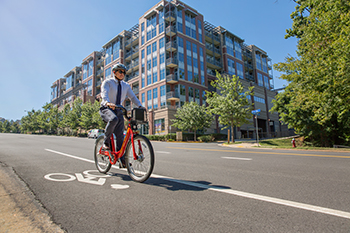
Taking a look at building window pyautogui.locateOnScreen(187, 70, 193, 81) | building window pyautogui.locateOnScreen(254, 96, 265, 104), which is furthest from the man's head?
building window pyautogui.locateOnScreen(254, 96, 265, 104)

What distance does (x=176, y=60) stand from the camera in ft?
137

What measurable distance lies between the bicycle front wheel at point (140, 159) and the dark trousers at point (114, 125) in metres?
0.37

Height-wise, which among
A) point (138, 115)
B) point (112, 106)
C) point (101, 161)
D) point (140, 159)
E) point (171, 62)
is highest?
point (171, 62)

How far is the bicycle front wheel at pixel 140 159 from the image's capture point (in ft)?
11.6

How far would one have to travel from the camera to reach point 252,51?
64562 mm

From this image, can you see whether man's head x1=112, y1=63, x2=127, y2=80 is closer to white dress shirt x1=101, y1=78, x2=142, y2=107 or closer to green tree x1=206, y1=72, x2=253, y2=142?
white dress shirt x1=101, y1=78, x2=142, y2=107

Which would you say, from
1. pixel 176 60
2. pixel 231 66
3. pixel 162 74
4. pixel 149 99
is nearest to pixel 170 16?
pixel 176 60

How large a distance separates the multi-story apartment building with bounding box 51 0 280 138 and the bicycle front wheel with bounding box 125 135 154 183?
3497cm

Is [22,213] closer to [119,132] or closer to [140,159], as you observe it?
[140,159]

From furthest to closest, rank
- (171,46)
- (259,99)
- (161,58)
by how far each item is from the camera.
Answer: (259,99), (161,58), (171,46)

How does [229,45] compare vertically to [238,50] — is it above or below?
above

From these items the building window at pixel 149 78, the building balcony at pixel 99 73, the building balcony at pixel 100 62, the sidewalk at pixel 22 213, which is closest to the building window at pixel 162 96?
the building window at pixel 149 78

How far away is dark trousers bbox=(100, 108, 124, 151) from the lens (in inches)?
155

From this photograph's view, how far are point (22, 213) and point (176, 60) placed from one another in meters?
41.7
